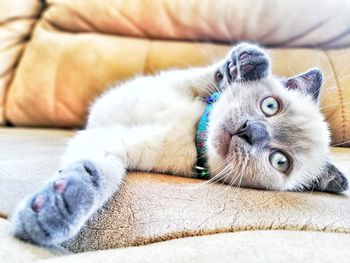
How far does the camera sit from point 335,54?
1532 millimetres

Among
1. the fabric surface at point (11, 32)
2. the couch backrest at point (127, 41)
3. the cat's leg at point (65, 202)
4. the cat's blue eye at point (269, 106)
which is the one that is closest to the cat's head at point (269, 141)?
the cat's blue eye at point (269, 106)

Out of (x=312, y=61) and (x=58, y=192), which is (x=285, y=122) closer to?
(x=58, y=192)

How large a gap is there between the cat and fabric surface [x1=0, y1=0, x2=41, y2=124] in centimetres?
86

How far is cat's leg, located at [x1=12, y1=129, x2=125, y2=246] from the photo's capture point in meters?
0.58

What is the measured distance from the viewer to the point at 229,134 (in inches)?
35.7

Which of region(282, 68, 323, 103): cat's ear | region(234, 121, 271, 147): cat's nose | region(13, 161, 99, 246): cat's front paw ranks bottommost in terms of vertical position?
region(13, 161, 99, 246): cat's front paw

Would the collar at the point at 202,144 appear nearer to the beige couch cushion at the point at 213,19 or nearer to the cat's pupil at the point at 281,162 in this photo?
the cat's pupil at the point at 281,162

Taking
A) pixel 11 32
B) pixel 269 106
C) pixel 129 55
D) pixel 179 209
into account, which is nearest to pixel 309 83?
pixel 269 106

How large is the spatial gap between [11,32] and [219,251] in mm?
1548

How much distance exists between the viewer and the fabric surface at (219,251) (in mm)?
523

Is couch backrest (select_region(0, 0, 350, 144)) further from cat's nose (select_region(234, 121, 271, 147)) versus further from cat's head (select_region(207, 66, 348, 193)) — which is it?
cat's nose (select_region(234, 121, 271, 147))

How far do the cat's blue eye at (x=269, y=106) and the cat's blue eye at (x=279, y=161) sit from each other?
9 centimetres

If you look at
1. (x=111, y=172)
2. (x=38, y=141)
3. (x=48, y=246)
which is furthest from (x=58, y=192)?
(x=38, y=141)

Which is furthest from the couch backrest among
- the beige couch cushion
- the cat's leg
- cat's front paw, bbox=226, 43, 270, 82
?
the cat's leg
